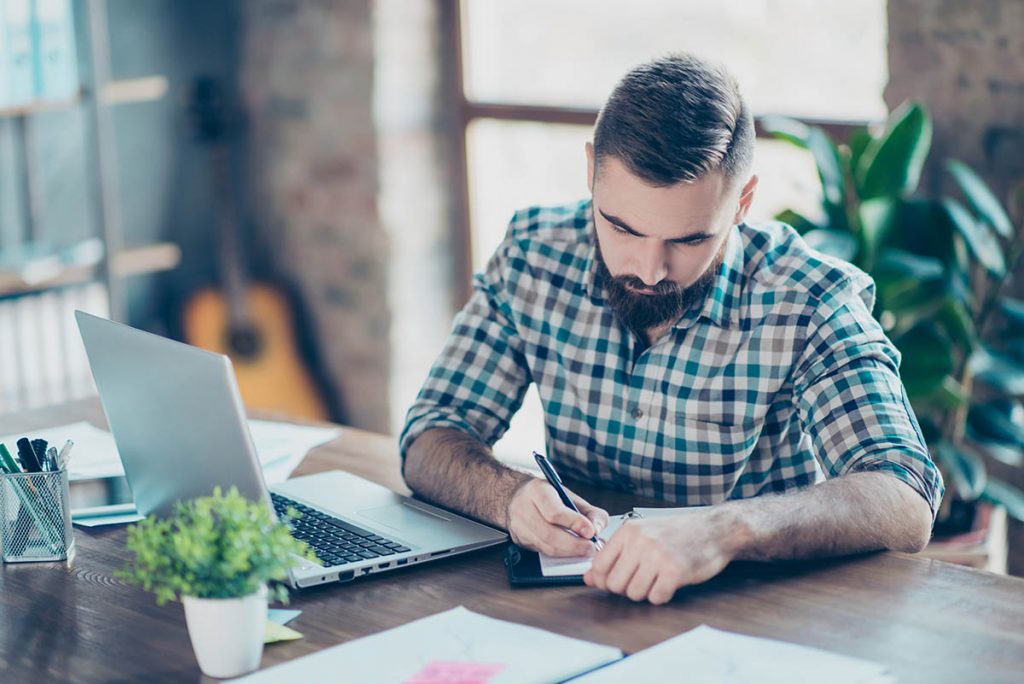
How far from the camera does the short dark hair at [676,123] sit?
1672 millimetres

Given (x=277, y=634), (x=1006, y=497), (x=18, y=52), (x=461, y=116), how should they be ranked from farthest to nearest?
(x=461, y=116), (x=18, y=52), (x=1006, y=497), (x=277, y=634)

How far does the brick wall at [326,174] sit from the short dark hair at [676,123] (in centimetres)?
211

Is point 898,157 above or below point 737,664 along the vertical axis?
above

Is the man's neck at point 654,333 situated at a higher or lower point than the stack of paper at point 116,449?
higher

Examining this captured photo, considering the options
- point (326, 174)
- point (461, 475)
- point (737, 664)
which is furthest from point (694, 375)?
point (326, 174)

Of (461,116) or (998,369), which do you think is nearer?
(998,369)

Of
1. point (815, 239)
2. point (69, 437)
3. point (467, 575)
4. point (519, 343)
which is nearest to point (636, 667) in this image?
point (467, 575)

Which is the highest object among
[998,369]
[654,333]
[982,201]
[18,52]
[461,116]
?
[18,52]

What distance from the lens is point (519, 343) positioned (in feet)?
6.59

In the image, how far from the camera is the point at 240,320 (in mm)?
3975

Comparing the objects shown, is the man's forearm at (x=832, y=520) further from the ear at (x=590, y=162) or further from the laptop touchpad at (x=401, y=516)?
the ear at (x=590, y=162)

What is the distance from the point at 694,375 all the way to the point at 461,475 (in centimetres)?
36

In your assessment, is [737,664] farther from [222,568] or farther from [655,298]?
[655,298]

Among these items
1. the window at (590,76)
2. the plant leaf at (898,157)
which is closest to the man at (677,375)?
the plant leaf at (898,157)
